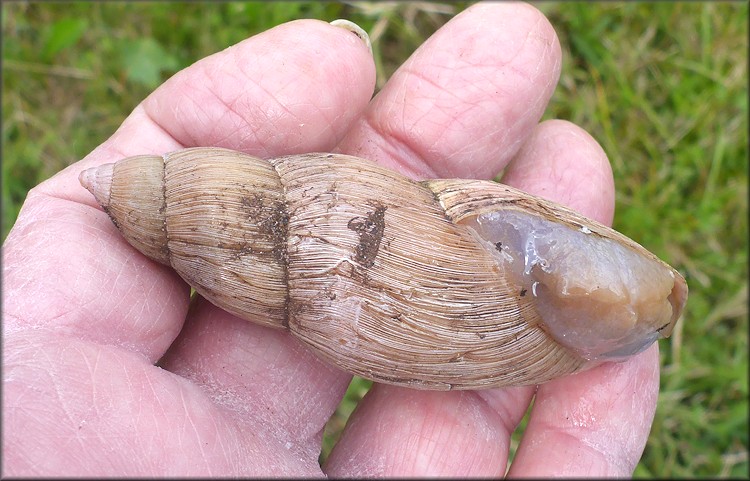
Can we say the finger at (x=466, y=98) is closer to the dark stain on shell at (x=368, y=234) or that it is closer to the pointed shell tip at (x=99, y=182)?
the dark stain on shell at (x=368, y=234)

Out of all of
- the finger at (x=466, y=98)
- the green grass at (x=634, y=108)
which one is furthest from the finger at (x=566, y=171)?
the green grass at (x=634, y=108)

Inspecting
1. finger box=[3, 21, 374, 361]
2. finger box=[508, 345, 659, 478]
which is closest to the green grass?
A: finger box=[508, 345, 659, 478]

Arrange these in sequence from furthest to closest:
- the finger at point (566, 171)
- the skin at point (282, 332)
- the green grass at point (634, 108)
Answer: the green grass at point (634, 108) → the finger at point (566, 171) → the skin at point (282, 332)

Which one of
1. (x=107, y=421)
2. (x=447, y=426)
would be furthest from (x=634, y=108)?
(x=107, y=421)

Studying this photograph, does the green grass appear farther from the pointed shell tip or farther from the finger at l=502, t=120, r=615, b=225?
the pointed shell tip

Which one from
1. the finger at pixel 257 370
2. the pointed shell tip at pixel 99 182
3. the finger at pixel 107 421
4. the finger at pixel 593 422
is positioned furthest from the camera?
the finger at pixel 257 370

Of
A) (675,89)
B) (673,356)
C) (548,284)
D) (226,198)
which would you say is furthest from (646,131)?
(226,198)

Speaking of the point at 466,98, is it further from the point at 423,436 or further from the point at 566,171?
the point at 423,436
